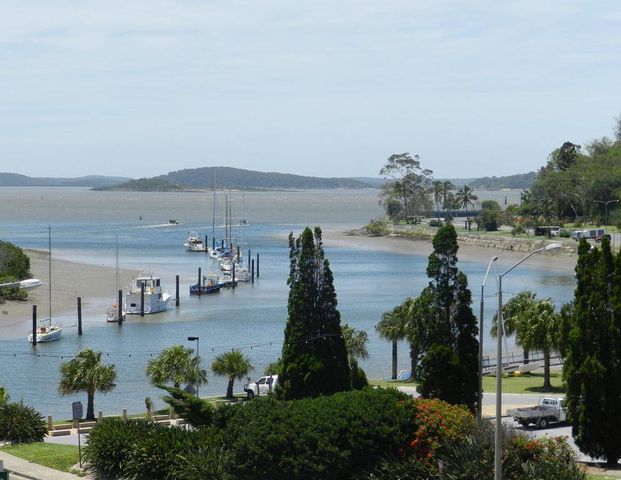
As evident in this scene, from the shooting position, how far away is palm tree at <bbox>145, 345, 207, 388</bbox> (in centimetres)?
5016

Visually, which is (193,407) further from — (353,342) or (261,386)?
(353,342)

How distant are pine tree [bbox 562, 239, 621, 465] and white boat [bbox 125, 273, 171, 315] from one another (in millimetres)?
60061

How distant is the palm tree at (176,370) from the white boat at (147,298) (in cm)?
3855

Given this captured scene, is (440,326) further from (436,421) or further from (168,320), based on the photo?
(168,320)

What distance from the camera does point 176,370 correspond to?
166 feet

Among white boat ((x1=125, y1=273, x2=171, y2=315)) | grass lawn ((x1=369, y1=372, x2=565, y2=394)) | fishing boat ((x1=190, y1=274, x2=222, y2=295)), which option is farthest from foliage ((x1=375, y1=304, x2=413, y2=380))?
fishing boat ((x1=190, y1=274, x2=222, y2=295))

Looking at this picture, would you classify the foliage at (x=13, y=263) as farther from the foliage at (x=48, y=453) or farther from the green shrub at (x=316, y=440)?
the green shrub at (x=316, y=440)

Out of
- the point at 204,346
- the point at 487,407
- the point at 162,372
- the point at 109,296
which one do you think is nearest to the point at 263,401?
the point at 487,407

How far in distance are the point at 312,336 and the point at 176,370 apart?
543 inches

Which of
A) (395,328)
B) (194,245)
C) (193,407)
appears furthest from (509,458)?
(194,245)

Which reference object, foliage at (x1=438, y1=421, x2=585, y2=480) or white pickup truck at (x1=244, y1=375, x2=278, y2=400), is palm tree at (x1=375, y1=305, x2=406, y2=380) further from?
foliage at (x1=438, y1=421, x2=585, y2=480)

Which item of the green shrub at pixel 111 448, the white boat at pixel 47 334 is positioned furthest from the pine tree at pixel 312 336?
the white boat at pixel 47 334

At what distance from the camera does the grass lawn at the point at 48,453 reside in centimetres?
3216

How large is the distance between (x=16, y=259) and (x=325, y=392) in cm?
6901
